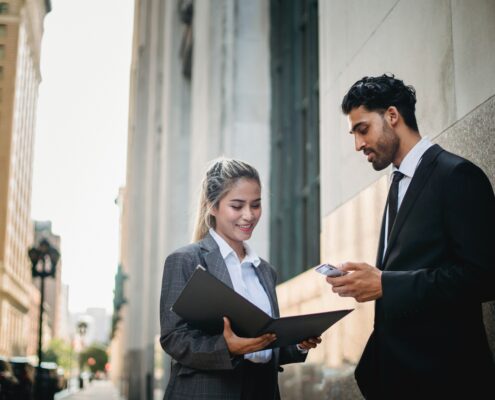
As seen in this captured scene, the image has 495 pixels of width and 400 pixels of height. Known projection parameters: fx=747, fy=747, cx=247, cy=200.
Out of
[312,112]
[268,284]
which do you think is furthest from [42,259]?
[268,284]

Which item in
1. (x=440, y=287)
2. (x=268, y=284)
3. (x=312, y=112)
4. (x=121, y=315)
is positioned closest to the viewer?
(x=440, y=287)

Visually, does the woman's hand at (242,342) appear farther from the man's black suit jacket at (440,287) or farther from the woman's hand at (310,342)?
the man's black suit jacket at (440,287)

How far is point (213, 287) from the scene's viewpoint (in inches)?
132

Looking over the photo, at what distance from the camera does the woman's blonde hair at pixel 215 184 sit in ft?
13.3

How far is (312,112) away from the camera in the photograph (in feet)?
32.9

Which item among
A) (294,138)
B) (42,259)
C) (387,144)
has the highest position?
(294,138)

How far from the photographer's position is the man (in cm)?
293

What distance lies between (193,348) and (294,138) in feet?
25.4

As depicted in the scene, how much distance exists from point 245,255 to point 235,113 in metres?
8.89

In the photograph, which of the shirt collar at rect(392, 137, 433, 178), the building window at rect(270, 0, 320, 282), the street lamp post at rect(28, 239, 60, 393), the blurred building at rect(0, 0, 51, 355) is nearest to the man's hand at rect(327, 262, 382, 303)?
the shirt collar at rect(392, 137, 433, 178)

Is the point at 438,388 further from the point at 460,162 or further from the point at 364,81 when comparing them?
the point at 364,81

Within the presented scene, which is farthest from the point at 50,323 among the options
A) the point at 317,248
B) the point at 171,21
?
the point at 317,248

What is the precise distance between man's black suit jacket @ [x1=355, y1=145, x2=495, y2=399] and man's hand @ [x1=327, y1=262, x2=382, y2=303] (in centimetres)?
4

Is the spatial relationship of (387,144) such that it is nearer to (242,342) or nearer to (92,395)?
(242,342)
